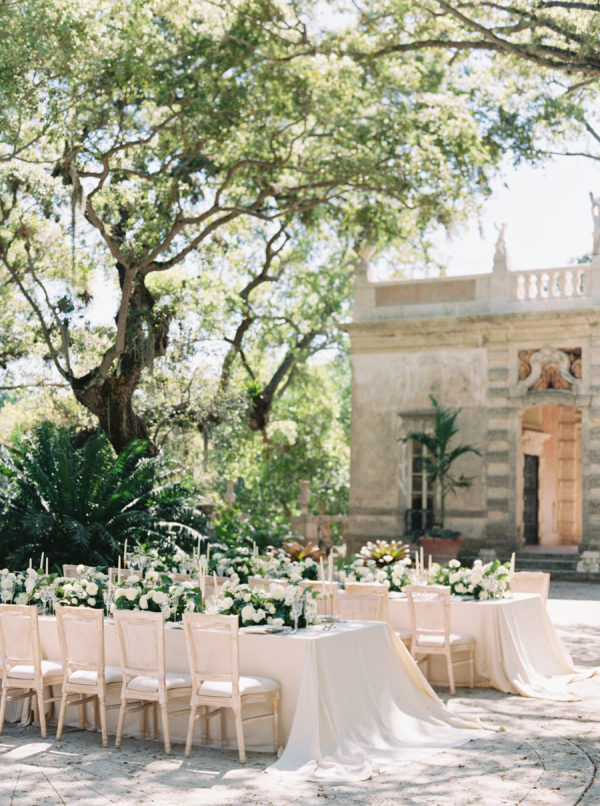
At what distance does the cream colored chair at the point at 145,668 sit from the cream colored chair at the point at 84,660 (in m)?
0.15

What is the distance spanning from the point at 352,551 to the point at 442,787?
14.8 m

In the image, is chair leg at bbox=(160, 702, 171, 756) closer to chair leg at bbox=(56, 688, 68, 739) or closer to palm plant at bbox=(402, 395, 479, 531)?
chair leg at bbox=(56, 688, 68, 739)

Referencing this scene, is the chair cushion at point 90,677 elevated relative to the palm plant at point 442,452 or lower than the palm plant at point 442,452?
lower

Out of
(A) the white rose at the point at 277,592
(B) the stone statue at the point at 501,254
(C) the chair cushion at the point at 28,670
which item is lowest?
(C) the chair cushion at the point at 28,670

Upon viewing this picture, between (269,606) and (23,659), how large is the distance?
169 cm

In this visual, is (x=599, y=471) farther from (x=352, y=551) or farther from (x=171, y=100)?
(x=171, y=100)

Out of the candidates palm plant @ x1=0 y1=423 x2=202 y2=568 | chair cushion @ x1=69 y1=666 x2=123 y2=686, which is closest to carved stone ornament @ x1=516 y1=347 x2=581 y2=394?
palm plant @ x1=0 y1=423 x2=202 y2=568

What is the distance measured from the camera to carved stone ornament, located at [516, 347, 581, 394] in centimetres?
1909

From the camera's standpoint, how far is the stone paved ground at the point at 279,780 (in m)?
5.39

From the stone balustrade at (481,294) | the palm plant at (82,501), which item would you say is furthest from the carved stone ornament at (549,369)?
the palm plant at (82,501)

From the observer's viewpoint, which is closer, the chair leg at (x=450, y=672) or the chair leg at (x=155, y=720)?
the chair leg at (x=155, y=720)

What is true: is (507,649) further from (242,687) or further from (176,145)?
(176,145)

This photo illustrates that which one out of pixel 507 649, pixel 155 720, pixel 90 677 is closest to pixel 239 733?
pixel 155 720

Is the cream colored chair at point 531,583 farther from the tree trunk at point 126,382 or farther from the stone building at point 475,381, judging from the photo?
the stone building at point 475,381
